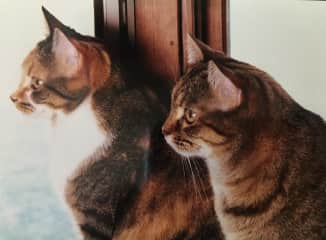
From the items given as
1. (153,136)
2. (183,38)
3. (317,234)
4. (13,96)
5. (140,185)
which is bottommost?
(317,234)

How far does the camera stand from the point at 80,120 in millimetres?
1102

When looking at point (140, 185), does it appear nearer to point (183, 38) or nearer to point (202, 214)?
point (202, 214)

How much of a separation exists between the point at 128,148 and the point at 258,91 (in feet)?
1.16

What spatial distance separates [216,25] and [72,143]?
0.47 metres

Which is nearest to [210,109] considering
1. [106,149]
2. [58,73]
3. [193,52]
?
[193,52]

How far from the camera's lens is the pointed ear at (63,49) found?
1.09 metres

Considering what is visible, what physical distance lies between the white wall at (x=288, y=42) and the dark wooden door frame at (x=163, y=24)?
51 millimetres

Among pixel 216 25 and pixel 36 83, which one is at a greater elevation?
pixel 216 25

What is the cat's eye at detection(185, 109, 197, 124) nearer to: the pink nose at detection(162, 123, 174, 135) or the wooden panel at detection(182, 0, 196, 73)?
the pink nose at detection(162, 123, 174, 135)

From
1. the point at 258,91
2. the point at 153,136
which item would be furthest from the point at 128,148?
the point at 258,91

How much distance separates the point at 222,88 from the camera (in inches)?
43.4

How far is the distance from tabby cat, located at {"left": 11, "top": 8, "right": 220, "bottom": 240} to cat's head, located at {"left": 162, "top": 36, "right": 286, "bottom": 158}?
42mm

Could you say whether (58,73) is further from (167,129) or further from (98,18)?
(167,129)

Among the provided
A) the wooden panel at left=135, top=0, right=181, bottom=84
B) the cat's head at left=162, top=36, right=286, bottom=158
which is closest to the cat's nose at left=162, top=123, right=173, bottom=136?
the cat's head at left=162, top=36, right=286, bottom=158
